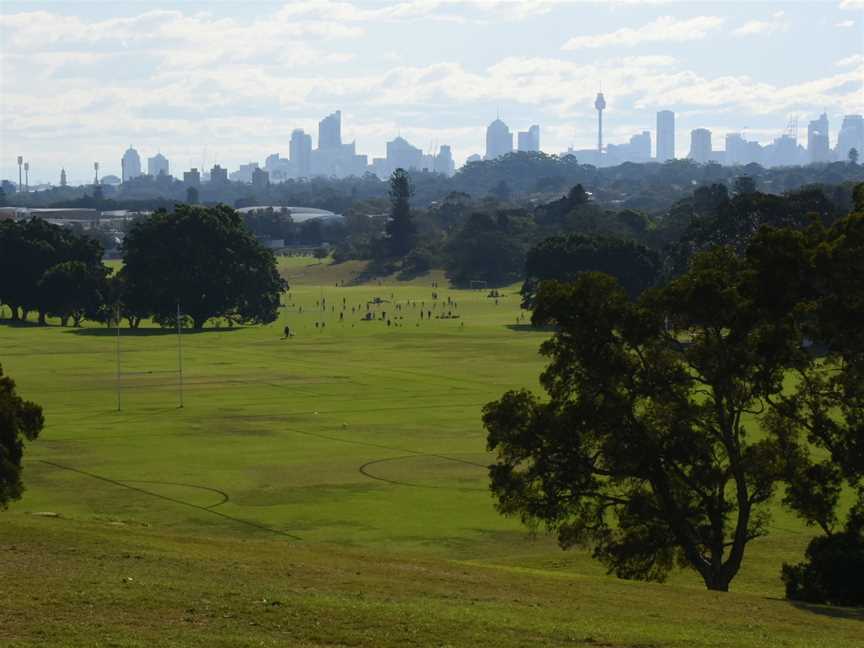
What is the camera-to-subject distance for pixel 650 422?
1607 inches

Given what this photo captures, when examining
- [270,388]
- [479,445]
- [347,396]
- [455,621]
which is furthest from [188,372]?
[455,621]

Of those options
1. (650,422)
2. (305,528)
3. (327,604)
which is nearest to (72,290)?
(305,528)

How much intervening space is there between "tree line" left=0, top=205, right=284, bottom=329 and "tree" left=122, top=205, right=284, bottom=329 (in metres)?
0.10

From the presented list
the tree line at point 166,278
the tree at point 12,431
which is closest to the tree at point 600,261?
the tree line at point 166,278

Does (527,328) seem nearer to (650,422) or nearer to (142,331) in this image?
(142,331)

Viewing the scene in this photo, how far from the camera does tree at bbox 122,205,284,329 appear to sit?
511 ft

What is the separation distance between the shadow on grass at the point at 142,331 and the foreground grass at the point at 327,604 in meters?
111

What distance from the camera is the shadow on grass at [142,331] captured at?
5799 inches

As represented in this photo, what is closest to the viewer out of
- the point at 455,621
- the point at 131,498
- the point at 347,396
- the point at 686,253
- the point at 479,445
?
the point at 455,621

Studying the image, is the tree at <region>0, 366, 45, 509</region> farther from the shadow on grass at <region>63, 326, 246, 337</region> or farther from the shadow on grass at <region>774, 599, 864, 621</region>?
the shadow on grass at <region>63, 326, 246, 337</region>

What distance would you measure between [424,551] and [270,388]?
167 ft

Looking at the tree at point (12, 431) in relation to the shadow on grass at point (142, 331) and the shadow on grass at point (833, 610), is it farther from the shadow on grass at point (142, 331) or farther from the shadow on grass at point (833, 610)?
the shadow on grass at point (142, 331)

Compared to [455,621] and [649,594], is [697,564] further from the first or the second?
[455,621]

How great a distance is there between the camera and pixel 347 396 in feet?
304
